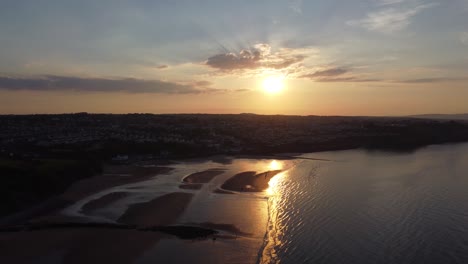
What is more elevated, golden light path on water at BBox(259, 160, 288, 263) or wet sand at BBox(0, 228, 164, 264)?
golden light path on water at BBox(259, 160, 288, 263)

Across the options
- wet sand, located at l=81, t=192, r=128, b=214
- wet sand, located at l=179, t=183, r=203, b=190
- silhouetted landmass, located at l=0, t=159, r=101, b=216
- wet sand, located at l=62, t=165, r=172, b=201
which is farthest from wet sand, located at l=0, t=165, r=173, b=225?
wet sand, located at l=179, t=183, r=203, b=190

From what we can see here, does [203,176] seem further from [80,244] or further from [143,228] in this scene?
[80,244]

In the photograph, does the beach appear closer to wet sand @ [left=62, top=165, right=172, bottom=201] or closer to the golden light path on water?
wet sand @ [left=62, top=165, right=172, bottom=201]

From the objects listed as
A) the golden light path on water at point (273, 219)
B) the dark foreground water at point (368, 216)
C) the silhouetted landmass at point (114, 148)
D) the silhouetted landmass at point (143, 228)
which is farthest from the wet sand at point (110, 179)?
the dark foreground water at point (368, 216)

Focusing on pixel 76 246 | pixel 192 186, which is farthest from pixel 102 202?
pixel 76 246

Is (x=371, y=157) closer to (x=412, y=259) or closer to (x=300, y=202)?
(x=300, y=202)

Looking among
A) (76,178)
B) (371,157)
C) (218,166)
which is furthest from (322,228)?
(371,157)

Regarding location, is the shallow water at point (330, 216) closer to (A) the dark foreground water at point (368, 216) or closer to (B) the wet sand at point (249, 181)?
(A) the dark foreground water at point (368, 216)
